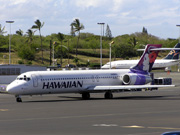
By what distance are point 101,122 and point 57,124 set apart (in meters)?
2.78

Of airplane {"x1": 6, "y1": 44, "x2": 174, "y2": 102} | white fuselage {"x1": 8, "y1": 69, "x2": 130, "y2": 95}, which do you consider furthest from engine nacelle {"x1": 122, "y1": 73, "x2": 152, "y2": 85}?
white fuselage {"x1": 8, "y1": 69, "x2": 130, "y2": 95}

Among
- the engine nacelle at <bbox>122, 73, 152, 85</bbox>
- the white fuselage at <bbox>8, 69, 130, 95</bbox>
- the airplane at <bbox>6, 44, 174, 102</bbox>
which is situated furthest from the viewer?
the engine nacelle at <bbox>122, 73, 152, 85</bbox>

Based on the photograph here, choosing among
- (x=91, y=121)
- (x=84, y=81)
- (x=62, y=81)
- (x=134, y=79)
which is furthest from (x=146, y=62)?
(x=91, y=121)

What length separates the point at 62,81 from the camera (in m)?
49.0

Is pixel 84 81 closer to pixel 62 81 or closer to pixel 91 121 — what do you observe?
pixel 62 81

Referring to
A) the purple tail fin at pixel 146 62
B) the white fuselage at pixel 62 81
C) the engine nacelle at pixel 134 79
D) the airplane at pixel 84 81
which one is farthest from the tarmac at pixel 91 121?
the purple tail fin at pixel 146 62

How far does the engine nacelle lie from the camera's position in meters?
53.4

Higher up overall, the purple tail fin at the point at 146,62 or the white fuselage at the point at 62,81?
the purple tail fin at the point at 146,62

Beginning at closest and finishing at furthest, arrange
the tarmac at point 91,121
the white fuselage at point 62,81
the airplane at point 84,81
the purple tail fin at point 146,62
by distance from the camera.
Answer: the tarmac at point 91,121 < the white fuselage at point 62,81 < the airplane at point 84,81 < the purple tail fin at point 146,62

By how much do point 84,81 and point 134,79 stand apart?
6188 mm

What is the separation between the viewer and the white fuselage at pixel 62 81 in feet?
153

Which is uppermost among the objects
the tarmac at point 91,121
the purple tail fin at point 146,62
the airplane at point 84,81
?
the purple tail fin at point 146,62

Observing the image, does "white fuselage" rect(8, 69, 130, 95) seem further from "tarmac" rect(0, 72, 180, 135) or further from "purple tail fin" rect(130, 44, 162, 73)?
"tarmac" rect(0, 72, 180, 135)

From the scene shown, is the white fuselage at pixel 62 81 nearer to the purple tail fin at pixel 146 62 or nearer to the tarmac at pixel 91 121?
the purple tail fin at pixel 146 62
